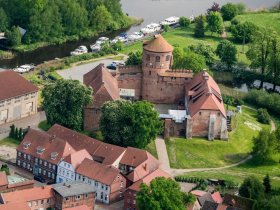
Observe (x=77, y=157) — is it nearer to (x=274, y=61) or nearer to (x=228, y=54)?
(x=274, y=61)

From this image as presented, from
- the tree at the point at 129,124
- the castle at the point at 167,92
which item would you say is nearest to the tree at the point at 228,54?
the castle at the point at 167,92

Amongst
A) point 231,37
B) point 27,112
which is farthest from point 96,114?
point 231,37

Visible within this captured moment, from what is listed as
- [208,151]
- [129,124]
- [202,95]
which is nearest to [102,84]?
[129,124]

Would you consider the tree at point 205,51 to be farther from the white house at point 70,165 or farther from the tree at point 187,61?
the white house at point 70,165

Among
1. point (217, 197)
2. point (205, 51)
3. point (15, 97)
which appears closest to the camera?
point (217, 197)

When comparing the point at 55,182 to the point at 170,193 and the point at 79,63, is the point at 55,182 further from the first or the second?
the point at 79,63

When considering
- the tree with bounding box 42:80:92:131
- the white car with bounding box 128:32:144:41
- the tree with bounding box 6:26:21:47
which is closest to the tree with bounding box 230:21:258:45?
the white car with bounding box 128:32:144:41
